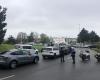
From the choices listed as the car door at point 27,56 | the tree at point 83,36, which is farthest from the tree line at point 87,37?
the car door at point 27,56

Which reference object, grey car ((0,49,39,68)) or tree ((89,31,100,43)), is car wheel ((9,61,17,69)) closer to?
A: grey car ((0,49,39,68))

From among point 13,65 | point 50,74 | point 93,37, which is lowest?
point 50,74

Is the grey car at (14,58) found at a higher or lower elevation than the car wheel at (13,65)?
higher

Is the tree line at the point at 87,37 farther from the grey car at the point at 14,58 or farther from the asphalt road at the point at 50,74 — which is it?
the asphalt road at the point at 50,74

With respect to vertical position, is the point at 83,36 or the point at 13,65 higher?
the point at 83,36

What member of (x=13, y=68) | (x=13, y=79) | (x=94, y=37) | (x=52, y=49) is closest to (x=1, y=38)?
(x=52, y=49)

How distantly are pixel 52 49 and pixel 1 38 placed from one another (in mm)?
15912

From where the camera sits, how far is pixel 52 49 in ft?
80.7

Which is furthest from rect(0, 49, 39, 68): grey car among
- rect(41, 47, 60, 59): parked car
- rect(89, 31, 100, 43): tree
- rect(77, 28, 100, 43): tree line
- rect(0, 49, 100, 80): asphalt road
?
rect(77, 28, 100, 43): tree line

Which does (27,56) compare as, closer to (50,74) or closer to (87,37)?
(50,74)

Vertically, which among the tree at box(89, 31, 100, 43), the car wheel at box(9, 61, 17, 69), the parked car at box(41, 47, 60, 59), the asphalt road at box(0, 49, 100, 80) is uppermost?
the tree at box(89, 31, 100, 43)

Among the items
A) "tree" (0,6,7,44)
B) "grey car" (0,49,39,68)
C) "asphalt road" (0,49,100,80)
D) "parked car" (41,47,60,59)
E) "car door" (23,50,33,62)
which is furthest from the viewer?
"tree" (0,6,7,44)

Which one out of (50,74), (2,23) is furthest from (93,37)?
(50,74)

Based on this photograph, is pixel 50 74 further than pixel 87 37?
No
